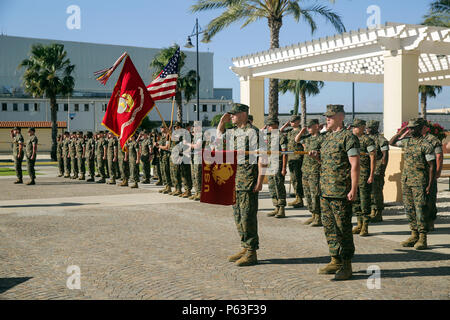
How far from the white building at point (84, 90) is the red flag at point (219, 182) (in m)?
60.4

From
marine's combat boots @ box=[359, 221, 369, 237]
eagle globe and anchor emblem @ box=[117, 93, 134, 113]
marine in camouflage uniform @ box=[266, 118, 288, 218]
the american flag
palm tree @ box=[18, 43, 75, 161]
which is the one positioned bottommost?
marine's combat boots @ box=[359, 221, 369, 237]

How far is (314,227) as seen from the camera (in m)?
9.05

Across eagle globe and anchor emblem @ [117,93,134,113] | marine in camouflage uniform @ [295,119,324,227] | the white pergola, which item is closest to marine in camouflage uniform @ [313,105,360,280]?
marine in camouflage uniform @ [295,119,324,227]

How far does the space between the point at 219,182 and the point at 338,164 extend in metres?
1.70

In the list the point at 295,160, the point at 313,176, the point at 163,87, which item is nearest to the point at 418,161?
the point at 313,176

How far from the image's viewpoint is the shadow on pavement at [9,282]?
17.1 ft

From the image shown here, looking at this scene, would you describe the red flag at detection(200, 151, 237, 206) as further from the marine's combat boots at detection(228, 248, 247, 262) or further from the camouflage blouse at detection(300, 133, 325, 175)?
the camouflage blouse at detection(300, 133, 325, 175)

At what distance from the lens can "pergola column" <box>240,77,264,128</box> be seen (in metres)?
19.5

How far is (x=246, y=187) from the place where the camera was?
6.39 m

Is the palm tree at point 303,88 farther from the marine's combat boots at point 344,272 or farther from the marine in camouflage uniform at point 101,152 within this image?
the marine's combat boots at point 344,272

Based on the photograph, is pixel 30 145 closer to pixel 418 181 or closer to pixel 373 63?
pixel 373 63

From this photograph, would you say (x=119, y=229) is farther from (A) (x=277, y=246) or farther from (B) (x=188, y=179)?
(B) (x=188, y=179)
